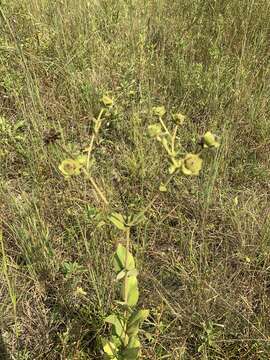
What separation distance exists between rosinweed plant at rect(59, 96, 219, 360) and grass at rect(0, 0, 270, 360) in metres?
0.10

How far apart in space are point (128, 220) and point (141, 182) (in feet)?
3.25

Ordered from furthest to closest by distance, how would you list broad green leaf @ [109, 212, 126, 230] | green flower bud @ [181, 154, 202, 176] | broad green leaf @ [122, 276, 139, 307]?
broad green leaf @ [122, 276, 139, 307], broad green leaf @ [109, 212, 126, 230], green flower bud @ [181, 154, 202, 176]

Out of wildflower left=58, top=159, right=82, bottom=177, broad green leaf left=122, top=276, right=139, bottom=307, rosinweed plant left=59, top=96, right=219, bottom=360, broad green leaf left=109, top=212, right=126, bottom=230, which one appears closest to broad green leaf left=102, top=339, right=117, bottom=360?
rosinweed plant left=59, top=96, right=219, bottom=360

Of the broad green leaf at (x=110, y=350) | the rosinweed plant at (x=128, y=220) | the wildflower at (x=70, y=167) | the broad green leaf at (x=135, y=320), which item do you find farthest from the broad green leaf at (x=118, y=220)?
the broad green leaf at (x=110, y=350)

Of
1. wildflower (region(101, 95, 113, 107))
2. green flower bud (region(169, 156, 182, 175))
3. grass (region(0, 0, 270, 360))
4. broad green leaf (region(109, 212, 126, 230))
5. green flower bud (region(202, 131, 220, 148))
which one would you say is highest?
wildflower (region(101, 95, 113, 107))

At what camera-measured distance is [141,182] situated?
1.92 m

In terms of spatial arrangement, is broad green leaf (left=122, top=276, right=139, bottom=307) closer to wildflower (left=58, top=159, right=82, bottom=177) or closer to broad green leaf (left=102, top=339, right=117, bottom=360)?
broad green leaf (left=102, top=339, right=117, bottom=360)

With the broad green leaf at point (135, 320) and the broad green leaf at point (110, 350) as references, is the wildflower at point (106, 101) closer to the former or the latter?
the broad green leaf at point (135, 320)

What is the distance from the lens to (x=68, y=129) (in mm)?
2154

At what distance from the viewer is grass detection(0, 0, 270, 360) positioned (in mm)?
1439

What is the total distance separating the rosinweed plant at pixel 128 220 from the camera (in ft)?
2.74

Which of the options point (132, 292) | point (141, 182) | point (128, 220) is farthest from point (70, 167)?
point (141, 182)

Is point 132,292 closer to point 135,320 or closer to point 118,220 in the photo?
point 135,320

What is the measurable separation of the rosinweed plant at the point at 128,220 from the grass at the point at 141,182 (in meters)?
0.10
